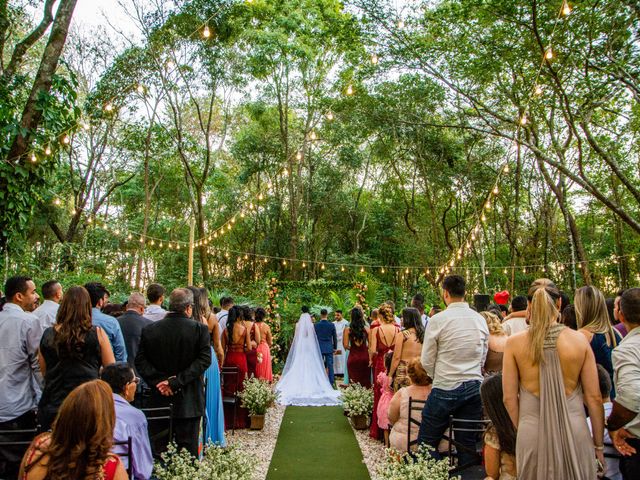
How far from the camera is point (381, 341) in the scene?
677 cm

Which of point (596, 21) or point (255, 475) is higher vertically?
point (596, 21)

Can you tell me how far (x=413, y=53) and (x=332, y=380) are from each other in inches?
293

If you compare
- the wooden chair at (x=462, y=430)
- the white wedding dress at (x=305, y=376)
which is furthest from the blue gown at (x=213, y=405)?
the white wedding dress at (x=305, y=376)

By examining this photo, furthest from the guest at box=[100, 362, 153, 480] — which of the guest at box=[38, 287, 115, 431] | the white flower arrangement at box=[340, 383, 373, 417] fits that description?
the white flower arrangement at box=[340, 383, 373, 417]

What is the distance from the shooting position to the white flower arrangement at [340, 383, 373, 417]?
722 cm

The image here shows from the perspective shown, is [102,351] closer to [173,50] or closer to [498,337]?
[498,337]

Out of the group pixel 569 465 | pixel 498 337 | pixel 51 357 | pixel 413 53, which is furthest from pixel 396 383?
pixel 413 53

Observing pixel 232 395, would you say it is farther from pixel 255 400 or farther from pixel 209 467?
pixel 209 467

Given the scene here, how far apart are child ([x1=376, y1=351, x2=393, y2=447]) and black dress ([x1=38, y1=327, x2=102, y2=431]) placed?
126 inches

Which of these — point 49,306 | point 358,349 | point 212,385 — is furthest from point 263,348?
point 49,306

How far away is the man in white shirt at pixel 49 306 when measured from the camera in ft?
13.6

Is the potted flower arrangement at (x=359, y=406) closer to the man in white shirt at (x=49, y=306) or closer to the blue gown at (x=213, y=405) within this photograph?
the blue gown at (x=213, y=405)

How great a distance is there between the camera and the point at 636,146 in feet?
54.5

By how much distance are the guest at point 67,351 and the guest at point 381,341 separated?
395 cm
